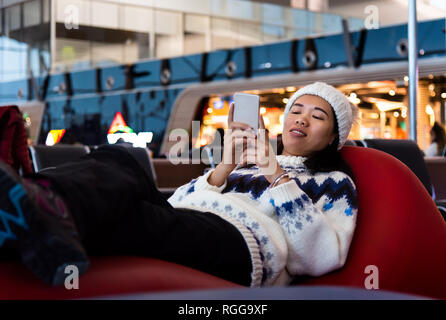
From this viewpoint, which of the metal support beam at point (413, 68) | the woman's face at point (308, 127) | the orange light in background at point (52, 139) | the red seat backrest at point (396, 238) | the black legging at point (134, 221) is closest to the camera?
the black legging at point (134, 221)

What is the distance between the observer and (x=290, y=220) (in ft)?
6.10

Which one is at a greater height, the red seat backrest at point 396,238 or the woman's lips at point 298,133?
the woman's lips at point 298,133

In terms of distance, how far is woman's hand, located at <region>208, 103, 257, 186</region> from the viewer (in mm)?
1974

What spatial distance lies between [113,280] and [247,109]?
3.05 feet

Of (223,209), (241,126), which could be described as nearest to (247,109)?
(241,126)

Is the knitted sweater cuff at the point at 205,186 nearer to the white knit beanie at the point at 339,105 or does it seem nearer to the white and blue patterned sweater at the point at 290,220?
the white and blue patterned sweater at the point at 290,220

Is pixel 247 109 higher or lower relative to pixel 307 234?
higher

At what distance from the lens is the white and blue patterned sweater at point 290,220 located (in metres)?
1.83

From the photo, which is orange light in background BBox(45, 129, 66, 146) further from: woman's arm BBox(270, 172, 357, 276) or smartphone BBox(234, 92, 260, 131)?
woman's arm BBox(270, 172, 357, 276)

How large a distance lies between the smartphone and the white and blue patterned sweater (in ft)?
0.83

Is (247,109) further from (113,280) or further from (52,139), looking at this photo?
(52,139)

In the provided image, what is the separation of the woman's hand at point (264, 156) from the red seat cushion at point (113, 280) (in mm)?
548

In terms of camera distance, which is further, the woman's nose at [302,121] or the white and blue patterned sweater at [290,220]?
the woman's nose at [302,121]

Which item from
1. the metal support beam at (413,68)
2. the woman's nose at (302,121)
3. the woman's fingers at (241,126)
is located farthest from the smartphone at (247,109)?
the metal support beam at (413,68)
